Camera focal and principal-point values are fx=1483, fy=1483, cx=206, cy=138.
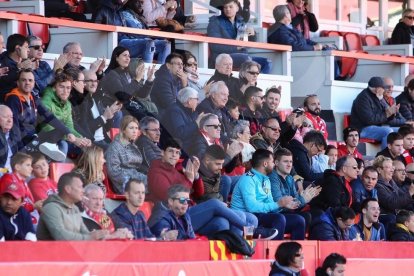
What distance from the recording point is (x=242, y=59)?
712 inches

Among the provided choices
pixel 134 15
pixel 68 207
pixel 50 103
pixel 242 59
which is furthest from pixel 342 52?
pixel 68 207

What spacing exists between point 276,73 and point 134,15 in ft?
9.19

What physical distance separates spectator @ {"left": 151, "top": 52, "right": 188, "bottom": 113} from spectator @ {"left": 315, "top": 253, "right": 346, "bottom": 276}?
9.00ft

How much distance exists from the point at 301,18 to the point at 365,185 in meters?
5.01

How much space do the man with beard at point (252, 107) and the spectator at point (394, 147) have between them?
7.34 ft

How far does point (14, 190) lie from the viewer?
1076 centimetres

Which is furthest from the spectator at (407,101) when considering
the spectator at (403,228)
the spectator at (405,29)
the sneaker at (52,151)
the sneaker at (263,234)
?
the sneaker at (52,151)

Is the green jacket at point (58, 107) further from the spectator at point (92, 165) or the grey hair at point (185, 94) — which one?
the grey hair at point (185, 94)

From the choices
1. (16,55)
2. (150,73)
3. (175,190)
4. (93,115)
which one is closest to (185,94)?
(150,73)

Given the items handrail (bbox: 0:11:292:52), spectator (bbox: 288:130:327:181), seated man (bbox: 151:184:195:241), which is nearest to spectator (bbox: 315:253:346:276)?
seated man (bbox: 151:184:195:241)

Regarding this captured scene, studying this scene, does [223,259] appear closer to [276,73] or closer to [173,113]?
[173,113]

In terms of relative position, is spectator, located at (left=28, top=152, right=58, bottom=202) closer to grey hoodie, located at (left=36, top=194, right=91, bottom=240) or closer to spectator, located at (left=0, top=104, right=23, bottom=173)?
spectator, located at (left=0, top=104, right=23, bottom=173)

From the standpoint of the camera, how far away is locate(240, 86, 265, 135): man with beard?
16.2 meters

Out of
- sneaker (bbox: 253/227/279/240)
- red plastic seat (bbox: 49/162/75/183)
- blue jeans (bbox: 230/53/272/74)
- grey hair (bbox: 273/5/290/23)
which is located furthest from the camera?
grey hair (bbox: 273/5/290/23)
